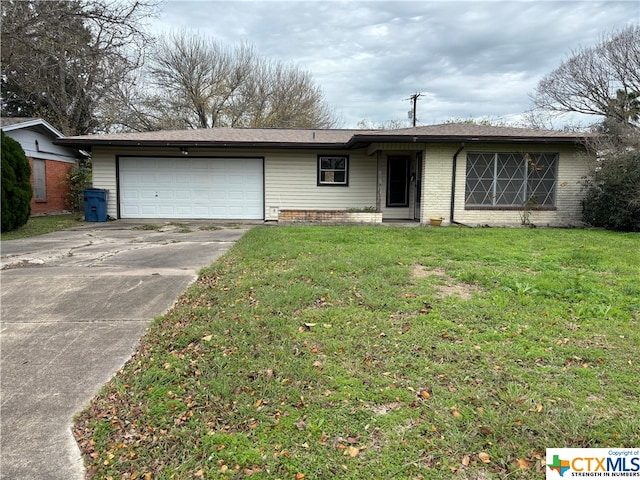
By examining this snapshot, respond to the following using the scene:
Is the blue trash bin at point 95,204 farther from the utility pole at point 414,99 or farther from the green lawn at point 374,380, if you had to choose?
the utility pole at point 414,99

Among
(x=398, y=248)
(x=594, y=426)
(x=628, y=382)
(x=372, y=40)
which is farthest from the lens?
(x=372, y=40)

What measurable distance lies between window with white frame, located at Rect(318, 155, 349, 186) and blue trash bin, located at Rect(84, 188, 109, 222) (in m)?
6.98

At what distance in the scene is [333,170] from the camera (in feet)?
46.5

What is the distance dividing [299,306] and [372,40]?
38.8 ft

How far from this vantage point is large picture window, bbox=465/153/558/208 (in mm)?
12195

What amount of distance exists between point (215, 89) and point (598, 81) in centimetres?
2405

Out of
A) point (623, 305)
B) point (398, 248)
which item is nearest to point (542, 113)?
point (398, 248)

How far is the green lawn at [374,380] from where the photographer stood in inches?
84.2

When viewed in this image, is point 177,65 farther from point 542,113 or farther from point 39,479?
point 39,479

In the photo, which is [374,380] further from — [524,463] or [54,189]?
[54,189]

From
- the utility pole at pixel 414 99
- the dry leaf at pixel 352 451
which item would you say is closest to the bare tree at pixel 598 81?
the utility pole at pixel 414 99

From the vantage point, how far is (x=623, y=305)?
162 inches

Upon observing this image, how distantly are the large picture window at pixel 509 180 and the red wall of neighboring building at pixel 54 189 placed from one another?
51.6 feet

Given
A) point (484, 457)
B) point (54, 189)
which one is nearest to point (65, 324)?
point (484, 457)
